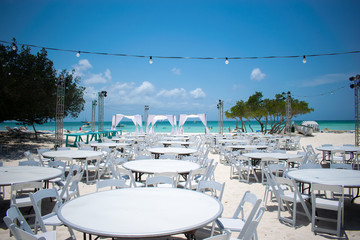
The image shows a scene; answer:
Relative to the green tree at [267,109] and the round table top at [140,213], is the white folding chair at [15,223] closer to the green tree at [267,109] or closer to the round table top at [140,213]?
the round table top at [140,213]

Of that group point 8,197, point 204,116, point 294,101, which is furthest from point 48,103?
point 294,101

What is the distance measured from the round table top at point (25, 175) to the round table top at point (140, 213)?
61.9 inches

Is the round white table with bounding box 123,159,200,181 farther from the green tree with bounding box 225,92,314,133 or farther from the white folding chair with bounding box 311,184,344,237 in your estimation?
the green tree with bounding box 225,92,314,133

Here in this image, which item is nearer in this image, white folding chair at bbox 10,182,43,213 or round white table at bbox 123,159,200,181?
white folding chair at bbox 10,182,43,213

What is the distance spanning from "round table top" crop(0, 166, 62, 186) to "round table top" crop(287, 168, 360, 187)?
409 cm

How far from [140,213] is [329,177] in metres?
3.36

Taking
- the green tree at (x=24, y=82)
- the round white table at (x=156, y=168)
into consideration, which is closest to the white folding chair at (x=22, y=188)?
the round white table at (x=156, y=168)

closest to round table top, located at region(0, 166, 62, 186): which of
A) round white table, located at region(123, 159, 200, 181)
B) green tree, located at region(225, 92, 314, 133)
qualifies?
round white table, located at region(123, 159, 200, 181)

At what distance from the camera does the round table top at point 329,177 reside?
347cm

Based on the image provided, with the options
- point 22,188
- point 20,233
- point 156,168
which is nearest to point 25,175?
point 22,188

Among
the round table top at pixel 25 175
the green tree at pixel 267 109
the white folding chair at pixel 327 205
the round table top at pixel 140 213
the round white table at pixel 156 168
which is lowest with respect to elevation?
the white folding chair at pixel 327 205

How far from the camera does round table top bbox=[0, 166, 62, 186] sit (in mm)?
3443

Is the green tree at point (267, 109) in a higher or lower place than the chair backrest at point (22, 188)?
higher

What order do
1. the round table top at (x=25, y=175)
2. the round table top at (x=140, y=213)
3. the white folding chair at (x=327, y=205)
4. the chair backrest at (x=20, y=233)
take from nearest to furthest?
the chair backrest at (x=20, y=233), the round table top at (x=140, y=213), the white folding chair at (x=327, y=205), the round table top at (x=25, y=175)
